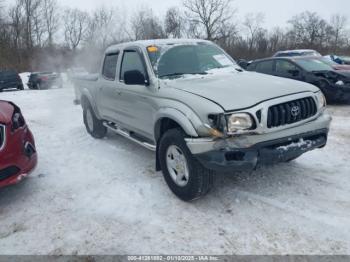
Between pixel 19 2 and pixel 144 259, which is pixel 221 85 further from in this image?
pixel 19 2

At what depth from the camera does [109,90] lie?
561cm

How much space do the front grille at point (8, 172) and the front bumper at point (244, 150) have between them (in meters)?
2.07

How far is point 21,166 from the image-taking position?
3.92 meters

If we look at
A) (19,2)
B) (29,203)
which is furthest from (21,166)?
(19,2)

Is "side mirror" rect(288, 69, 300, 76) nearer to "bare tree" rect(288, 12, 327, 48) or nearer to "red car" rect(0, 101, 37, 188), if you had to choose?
"red car" rect(0, 101, 37, 188)

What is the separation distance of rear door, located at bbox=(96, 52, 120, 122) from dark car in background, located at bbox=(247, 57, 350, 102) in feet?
19.9

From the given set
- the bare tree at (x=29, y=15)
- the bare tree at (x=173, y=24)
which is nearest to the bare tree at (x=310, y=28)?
the bare tree at (x=173, y=24)

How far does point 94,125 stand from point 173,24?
4516cm

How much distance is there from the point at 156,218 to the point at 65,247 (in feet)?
3.13

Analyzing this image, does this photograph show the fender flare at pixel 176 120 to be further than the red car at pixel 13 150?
No

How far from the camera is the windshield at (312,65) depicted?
Answer: 9.64m

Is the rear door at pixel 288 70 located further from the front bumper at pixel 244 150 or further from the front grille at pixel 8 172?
the front grille at pixel 8 172

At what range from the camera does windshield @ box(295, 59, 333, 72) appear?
9.64 meters

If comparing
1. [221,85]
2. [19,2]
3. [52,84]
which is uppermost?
[19,2]
